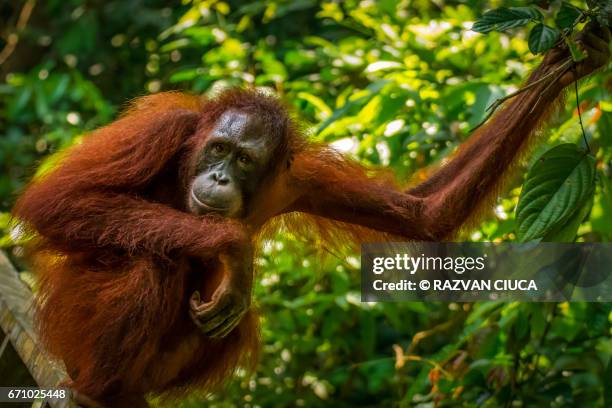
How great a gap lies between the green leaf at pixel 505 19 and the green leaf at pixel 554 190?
0.97ft

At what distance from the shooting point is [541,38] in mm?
2004

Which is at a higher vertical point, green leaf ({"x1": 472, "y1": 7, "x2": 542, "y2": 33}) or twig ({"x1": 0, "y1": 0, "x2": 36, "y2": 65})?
green leaf ({"x1": 472, "y1": 7, "x2": 542, "y2": 33})

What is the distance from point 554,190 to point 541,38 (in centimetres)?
33

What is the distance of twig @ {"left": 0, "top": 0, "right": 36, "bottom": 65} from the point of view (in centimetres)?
579

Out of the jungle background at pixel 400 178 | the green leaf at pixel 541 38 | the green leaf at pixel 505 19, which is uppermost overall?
the green leaf at pixel 505 19

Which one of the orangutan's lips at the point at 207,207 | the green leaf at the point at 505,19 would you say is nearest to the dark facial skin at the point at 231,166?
the orangutan's lips at the point at 207,207

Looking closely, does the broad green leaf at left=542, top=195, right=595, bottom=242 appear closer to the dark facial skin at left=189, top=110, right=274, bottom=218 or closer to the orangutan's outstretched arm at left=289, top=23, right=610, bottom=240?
the orangutan's outstretched arm at left=289, top=23, right=610, bottom=240

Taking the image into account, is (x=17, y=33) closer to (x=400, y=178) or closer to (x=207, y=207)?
(x=400, y=178)

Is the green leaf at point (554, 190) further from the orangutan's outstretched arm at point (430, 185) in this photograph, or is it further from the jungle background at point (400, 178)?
the orangutan's outstretched arm at point (430, 185)

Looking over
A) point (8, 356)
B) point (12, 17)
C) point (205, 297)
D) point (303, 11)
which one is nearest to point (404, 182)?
point (205, 297)

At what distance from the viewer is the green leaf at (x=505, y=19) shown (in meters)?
2.03

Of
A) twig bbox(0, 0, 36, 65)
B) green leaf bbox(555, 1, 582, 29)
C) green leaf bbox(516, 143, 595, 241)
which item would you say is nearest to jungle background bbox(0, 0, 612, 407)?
green leaf bbox(516, 143, 595, 241)

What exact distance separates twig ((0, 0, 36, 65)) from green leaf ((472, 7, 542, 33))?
14.2 feet

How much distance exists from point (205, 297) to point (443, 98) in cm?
104
